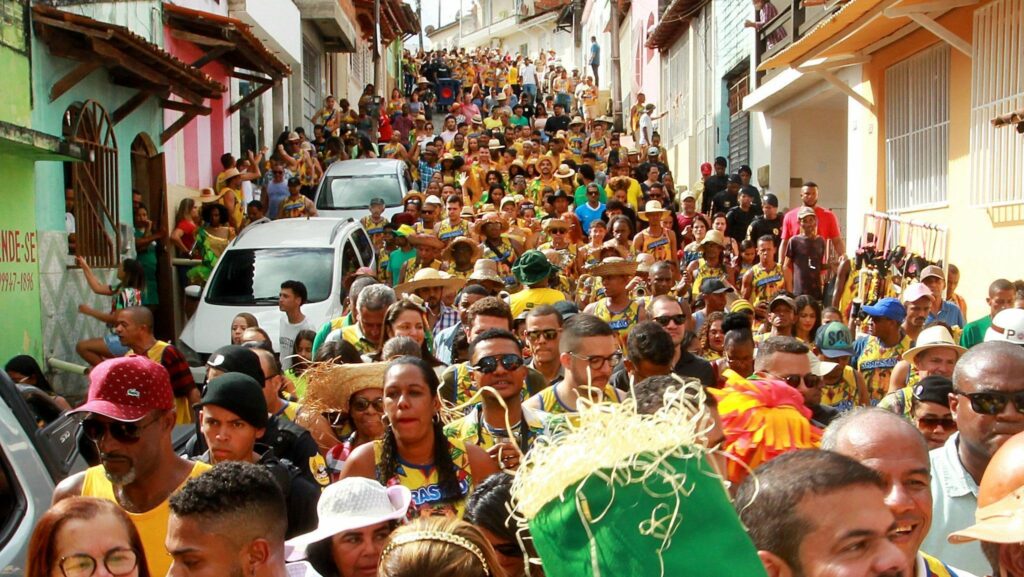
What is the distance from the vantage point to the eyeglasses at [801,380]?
233 inches

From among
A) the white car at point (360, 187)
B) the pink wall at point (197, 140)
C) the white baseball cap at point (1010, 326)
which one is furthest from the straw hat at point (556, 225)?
the white baseball cap at point (1010, 326)

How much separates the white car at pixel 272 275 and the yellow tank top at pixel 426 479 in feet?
23.8

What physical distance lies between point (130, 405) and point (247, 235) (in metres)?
10.0

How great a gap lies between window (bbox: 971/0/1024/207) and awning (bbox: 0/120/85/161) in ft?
30.5

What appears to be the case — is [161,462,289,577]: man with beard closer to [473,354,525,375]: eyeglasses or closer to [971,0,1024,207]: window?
[473,354,525,375]: eyeglasses

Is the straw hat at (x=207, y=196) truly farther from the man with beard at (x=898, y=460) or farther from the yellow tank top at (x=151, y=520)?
the man with beard at (x=898, y=460)

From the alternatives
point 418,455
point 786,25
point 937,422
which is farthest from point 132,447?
point 786,25

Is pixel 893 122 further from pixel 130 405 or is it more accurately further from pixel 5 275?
pixel 130 405

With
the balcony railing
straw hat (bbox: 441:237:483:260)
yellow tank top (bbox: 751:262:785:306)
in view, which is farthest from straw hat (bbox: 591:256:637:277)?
the balcony railing

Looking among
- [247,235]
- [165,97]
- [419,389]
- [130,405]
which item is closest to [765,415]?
[419,389]

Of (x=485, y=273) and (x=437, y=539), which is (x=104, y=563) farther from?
(x=485, y=273)

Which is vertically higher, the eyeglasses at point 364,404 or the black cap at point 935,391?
the black cap at point 935,391

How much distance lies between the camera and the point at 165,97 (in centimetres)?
1656

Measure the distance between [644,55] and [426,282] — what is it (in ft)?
95.4
